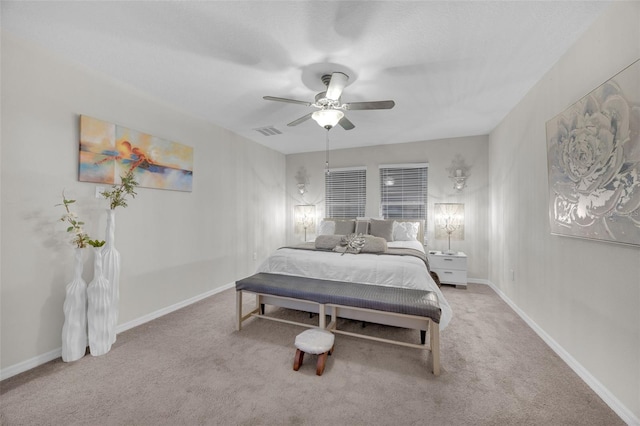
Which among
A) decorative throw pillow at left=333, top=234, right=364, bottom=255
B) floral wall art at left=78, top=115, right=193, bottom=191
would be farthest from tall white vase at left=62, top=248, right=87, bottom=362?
decorative throw pillow at left=333, top=234, right=364, bottom=255

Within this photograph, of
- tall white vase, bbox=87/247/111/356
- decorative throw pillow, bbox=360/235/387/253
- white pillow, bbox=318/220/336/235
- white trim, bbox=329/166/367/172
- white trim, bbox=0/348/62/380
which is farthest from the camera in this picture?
white trim, bbox=329/166/367/172

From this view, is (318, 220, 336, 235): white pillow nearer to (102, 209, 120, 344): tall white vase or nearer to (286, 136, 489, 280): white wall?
(286, 136, 489, 280): white wall

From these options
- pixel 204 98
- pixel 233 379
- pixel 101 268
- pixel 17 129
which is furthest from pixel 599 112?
pixel 17 129

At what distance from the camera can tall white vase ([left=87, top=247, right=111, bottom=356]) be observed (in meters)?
2.24

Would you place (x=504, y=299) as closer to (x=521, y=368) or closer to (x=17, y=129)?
(x=521, y=368)

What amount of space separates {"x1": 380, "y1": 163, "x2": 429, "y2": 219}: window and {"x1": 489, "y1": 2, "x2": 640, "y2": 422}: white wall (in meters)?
1.49

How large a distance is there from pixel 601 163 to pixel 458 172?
2.86 meters

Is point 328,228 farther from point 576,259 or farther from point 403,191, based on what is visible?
point 576,259

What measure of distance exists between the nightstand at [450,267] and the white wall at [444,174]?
489 millimetres

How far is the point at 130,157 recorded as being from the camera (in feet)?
9.14

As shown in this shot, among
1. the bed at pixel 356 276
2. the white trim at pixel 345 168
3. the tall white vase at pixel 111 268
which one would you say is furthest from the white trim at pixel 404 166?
the tall white vase at pixel 111 268

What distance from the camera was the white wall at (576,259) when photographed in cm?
157

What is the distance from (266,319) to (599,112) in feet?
11.6

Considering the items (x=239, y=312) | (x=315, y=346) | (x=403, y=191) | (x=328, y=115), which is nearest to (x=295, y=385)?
(x=315, y=346)
